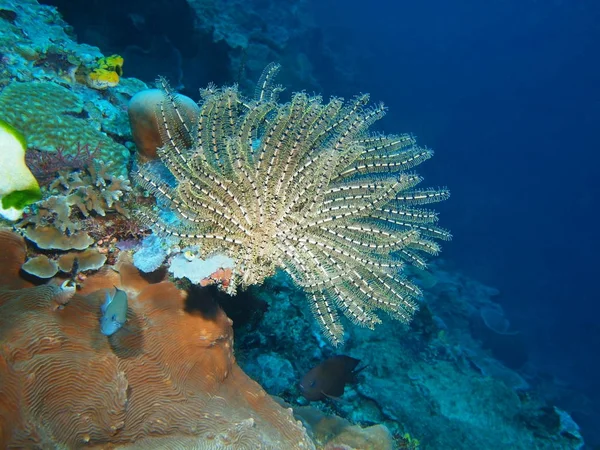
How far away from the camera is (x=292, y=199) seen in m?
3.41

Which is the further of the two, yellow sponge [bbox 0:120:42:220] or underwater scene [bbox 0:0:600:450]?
underwater scene [bbox 0:0:600:450]

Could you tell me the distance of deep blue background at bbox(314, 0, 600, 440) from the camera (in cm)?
3638

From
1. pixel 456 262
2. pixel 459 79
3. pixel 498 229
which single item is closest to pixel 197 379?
pixel 456 262

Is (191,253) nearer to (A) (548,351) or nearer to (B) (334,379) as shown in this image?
(B) (334,379)

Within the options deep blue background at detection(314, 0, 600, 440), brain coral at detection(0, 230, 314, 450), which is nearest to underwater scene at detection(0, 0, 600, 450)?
brain coral at detection(0, 230, 314, 450)

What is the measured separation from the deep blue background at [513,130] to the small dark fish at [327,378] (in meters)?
28.2

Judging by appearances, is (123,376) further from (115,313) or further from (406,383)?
(406,383)

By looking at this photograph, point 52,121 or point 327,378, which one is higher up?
point 52,121

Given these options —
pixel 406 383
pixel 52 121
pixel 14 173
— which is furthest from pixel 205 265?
pixel 406 383

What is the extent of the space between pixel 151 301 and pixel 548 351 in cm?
3681

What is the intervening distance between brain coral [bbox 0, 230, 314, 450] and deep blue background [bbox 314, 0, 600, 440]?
102 feet

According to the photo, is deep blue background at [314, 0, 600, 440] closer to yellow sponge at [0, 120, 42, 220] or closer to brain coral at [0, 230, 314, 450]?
brain coral at [0, 230, 314, 450]

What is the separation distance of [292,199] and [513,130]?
71.8 metres

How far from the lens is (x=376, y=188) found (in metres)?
3.61
